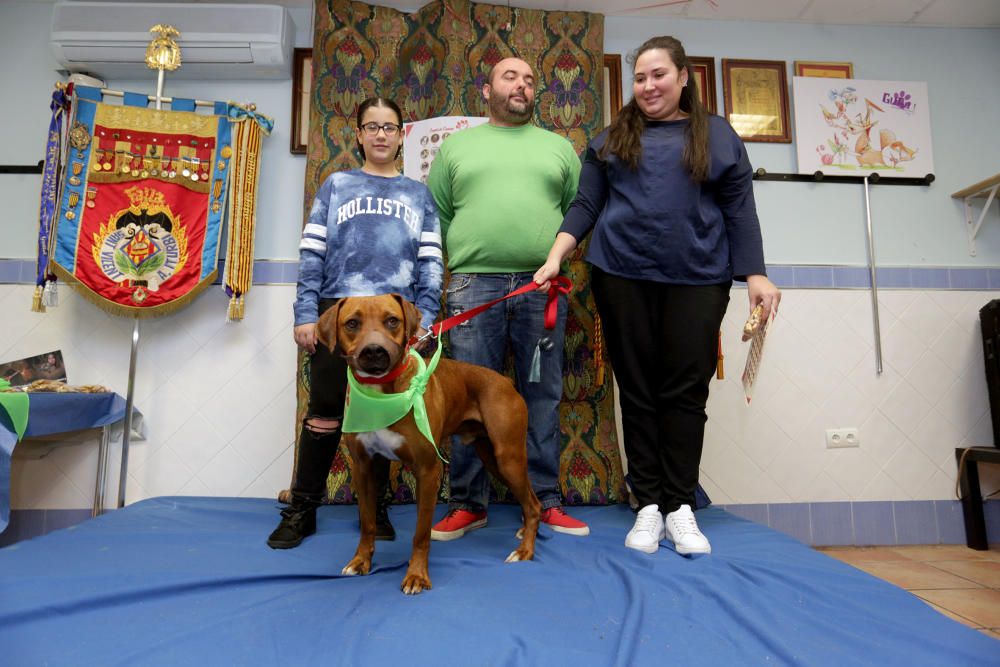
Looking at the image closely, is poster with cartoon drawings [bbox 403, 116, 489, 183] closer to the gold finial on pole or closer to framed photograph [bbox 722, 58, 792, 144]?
the gold finial on pole

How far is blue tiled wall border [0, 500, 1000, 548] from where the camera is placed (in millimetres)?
2816

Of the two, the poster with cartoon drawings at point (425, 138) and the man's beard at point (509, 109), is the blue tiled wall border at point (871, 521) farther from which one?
the poster with cartoon drawings at point (425, 138)

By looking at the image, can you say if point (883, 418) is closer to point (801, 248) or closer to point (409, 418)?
point (801, 248)

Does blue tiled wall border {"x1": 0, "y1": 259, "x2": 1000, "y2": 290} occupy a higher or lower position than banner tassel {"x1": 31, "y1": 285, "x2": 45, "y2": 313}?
higher

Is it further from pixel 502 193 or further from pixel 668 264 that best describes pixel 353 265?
pixel 668 264

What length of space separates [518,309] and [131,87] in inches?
100

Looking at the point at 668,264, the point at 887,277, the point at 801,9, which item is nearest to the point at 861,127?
the point at 801,9

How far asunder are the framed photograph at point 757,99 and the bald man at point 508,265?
143 centimetres

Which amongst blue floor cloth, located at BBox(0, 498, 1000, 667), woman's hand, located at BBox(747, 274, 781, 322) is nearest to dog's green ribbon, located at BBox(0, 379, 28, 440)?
blue floor cloth, located at BBox(0, 498, 1000, 667)

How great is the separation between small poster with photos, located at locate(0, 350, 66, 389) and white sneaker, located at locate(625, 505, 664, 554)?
279cm

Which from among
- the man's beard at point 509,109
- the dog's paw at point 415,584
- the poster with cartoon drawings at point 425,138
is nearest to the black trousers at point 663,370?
the man's beard at point 509,109

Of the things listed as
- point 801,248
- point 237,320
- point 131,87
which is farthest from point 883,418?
point 131,87

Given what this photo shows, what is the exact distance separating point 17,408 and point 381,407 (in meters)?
1.58

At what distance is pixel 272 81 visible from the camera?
2971mm
